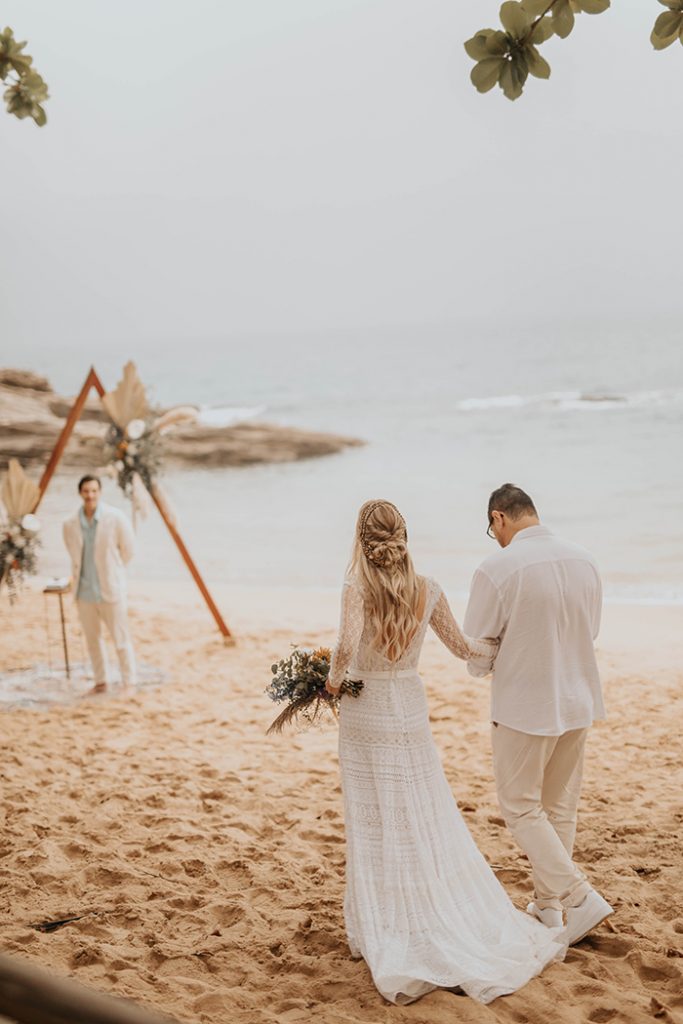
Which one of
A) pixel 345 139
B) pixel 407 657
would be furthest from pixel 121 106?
pixel 407 657

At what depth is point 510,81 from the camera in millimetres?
2721

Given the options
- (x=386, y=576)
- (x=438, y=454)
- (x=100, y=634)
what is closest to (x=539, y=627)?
(x=386, y=576)

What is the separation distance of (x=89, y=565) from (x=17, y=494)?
102 centimetres

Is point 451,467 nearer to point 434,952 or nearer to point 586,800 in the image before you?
point 586,800

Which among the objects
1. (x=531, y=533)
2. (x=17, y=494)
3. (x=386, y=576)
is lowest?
(x=386, y=576)

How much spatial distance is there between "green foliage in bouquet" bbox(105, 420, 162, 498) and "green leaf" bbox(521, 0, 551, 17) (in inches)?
289

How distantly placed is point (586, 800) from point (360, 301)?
76751mm

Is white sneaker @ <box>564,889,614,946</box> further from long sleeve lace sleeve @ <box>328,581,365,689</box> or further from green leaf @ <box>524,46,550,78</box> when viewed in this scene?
green leaf @ <box>524,46,550,78</box>

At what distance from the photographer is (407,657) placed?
14.1 ft

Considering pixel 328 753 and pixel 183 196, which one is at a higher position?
pixel 183 196

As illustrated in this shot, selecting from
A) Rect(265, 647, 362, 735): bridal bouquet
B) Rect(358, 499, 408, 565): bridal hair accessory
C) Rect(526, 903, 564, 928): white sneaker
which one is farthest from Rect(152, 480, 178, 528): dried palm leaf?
Rect(526, 903, 564, 928): white sneaker

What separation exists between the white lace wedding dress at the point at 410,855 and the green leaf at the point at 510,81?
204 centimetres

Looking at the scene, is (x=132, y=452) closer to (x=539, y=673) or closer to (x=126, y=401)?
(x=126, y=401)

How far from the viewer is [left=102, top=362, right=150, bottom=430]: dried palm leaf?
9547 mm
